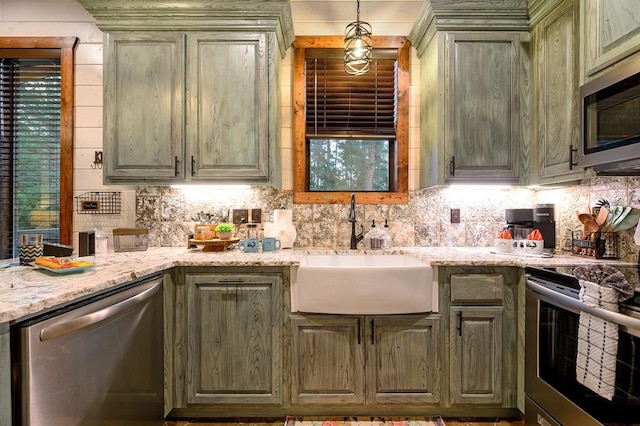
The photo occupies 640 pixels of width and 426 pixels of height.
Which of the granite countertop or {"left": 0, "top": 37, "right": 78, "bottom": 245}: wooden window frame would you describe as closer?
the granite countertop

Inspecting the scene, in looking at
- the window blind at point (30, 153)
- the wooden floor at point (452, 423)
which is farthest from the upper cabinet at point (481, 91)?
the window blind at point (30, 153)

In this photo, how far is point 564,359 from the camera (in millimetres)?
1511

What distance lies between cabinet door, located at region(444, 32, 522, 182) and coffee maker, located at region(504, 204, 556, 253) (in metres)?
0.42

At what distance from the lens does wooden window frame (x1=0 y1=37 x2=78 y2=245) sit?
2.53 metres

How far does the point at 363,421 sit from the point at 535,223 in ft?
5.42

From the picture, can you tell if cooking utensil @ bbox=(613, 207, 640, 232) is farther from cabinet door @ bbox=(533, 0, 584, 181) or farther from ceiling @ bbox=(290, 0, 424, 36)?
ceiling @ bbox=(290, 0, 424, 36)

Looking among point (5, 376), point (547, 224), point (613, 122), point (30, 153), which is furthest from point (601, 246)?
point (30, 153)

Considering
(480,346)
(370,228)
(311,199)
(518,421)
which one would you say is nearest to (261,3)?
(311,199)

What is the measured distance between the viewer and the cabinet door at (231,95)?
2.19 m

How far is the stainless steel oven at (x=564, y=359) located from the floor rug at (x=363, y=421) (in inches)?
19.9

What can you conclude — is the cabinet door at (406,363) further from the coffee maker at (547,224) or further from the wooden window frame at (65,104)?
the wooden window frame at (65,104)

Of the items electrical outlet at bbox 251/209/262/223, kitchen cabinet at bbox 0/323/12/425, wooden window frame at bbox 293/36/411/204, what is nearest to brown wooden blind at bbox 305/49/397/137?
wooden window frame at bbox 293/36/411/204

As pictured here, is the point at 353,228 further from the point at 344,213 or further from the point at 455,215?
the point at 455,215

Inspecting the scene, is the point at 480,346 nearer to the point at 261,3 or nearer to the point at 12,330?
the point at 12,330
